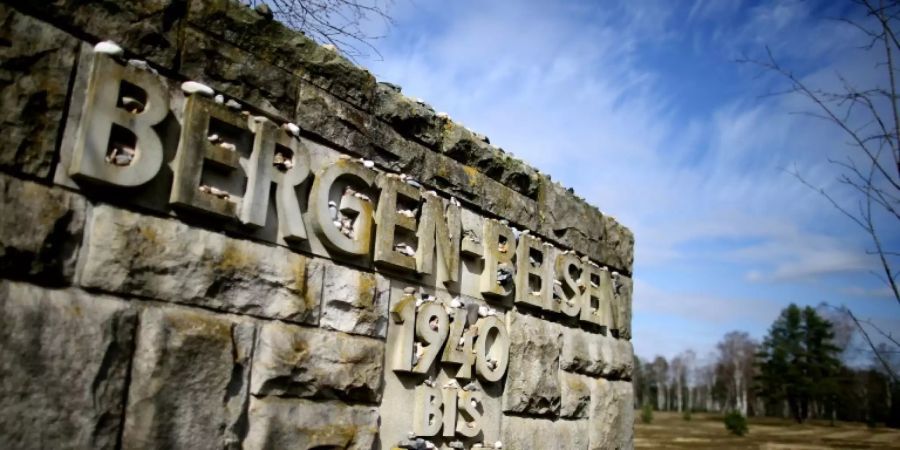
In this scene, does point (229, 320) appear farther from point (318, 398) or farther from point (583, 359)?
point (583, 359)

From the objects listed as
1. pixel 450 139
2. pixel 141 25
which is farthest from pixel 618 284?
pixel 141 25

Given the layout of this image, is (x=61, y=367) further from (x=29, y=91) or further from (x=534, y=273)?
(x=534, y=273)

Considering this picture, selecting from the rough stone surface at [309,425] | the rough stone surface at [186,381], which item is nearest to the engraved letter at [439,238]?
the rough stone surface at [309,425]

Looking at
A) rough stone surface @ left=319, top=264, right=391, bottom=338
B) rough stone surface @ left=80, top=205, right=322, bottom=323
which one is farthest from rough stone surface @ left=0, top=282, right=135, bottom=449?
rough stone surface @ left=319, top=264, right=391, bottom=338

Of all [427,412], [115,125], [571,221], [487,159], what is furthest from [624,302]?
[115,125]

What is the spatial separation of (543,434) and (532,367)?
1.35ft

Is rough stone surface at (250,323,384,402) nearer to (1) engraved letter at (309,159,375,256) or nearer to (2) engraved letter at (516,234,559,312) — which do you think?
(1) engraved letter at (309,159,375,256)

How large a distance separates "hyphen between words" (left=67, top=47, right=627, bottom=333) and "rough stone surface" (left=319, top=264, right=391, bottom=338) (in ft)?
0.28

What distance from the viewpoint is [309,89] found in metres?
2.82

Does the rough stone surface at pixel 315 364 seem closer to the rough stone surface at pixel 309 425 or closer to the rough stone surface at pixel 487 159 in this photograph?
the rough stone surface at pixel 309 425

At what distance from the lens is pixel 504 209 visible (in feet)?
12.8

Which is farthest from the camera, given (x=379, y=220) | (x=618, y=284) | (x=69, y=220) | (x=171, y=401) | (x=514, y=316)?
(x=618, y=284)

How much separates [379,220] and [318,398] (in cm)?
83

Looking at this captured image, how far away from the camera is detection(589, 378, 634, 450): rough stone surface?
4.47m
